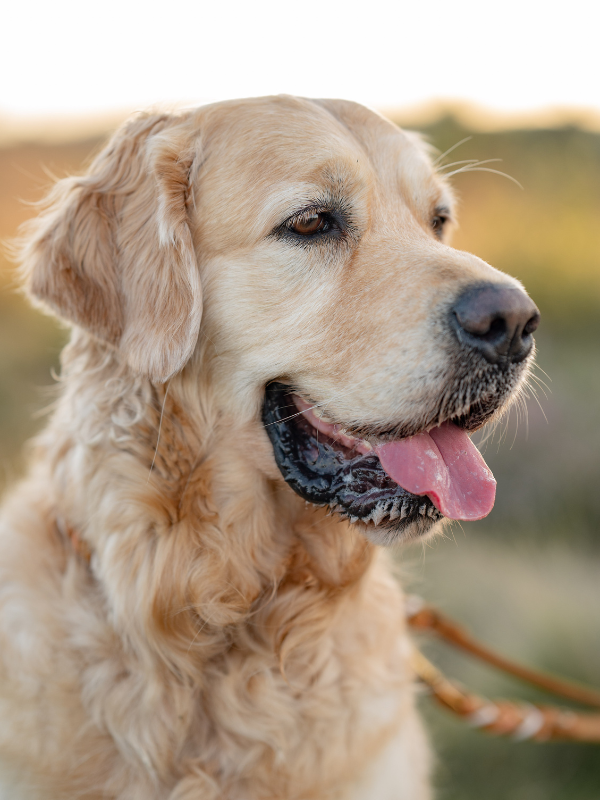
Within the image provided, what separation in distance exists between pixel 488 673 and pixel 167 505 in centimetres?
298

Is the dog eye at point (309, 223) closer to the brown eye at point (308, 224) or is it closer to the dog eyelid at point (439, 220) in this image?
the brown eye at point (308, 224)

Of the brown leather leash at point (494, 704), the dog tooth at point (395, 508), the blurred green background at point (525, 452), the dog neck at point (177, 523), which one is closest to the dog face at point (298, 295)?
the dog tooth at point (395, 508)

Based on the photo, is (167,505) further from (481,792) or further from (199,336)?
(481,792)

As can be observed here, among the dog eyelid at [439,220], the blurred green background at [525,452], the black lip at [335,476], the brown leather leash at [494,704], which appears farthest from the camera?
the blurred green background at [525,452]

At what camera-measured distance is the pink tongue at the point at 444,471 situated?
7.18 ft

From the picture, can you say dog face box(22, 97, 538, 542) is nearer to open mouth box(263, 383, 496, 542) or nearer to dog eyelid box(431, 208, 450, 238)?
open mouth box(263, 383, 496, 542)

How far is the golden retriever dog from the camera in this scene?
2217mm

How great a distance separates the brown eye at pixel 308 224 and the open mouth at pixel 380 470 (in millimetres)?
531

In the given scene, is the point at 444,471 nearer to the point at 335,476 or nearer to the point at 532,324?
the point at 335,476

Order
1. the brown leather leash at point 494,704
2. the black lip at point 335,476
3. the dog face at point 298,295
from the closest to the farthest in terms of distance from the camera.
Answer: the dog face at point 298,295 → the black lip at point 335,476 → the brown leather leash at point 494,704

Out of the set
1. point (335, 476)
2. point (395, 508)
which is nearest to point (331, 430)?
point (335, 476)

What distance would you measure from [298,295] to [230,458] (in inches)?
24.2

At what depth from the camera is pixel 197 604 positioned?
2.32 meters

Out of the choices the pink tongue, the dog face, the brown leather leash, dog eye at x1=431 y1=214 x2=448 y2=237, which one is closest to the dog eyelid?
dog eye at x1=431 y1=214 x2=448 y2=237
